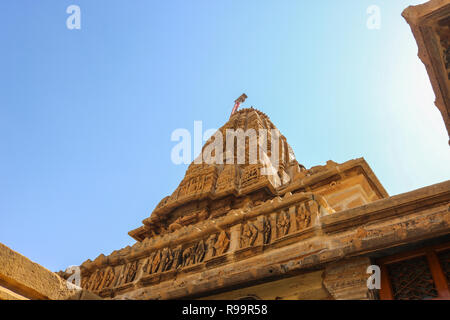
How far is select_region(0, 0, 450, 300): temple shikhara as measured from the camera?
435cm

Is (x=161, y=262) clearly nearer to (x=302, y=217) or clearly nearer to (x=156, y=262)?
(x=156, y=262)

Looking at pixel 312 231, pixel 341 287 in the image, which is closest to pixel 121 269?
pixel 312 231

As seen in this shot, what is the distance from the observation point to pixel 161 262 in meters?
8.35

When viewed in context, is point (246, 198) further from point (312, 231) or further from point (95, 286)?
point (312, 231)

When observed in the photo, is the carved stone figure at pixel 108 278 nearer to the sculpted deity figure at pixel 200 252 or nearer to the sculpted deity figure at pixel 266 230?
the sculpted deity figure at pixel 200 252

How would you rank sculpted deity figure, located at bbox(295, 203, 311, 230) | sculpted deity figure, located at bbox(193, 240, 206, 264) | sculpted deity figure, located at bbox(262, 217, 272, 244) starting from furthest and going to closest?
sculpted deity figure, located at bbox(193, 240, 206, 264), sculpted deity figure, located at bbox(262, 217, 272, 244), sculpted deity figure, located at bbox(295, 203, 311, 230)

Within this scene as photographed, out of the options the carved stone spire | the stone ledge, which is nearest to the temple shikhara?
the stone ledge

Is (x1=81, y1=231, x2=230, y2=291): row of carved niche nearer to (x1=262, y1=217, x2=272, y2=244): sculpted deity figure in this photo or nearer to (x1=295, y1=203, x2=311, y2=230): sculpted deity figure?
(x1=262, y1=217, x2=272, y2=244): sculpted deity figure

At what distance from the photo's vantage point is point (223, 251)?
761 centimetres

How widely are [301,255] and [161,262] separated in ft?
10.9

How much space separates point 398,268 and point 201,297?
3240 millimetres

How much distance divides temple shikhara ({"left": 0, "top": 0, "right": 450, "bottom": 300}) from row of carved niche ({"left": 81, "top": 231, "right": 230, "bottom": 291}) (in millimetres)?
28

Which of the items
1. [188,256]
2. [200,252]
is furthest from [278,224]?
[188,256]

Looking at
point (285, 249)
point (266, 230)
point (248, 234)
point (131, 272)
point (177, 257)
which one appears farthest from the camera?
point (131, 272)
